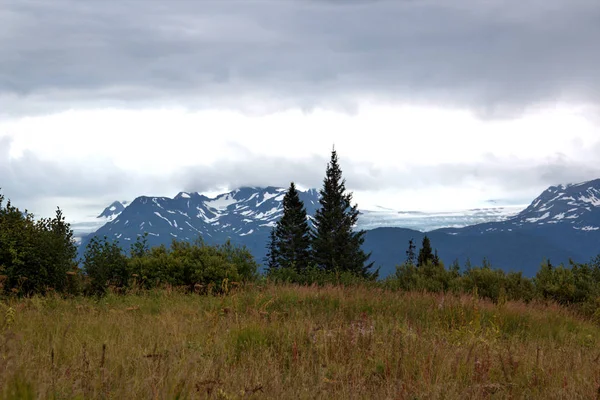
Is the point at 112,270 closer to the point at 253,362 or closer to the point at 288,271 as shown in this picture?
the point at 288,271

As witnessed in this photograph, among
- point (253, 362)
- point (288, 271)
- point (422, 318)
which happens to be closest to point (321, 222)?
point (288, 271)

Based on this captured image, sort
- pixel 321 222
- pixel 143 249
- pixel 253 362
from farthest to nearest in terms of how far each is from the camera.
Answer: pixel 321 222 < pixel 143 249 < pixel 253 362

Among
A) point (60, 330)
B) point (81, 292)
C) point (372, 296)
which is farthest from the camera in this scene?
point (81, 292)

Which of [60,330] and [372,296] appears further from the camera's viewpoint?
[372,296]

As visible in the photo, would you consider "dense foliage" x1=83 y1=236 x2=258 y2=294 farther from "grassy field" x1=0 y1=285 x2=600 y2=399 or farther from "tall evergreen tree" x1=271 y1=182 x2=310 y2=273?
"tall evergreen tree" x1=271 y1=182 x2=310 y2=273

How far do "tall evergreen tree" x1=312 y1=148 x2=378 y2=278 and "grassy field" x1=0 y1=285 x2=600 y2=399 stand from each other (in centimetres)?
4393

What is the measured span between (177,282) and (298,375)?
30.0 feet

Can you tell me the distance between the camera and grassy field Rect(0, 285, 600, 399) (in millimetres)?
4016

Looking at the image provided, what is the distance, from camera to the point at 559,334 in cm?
952

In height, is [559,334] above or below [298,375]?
below

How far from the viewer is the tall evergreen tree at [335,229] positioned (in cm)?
5306

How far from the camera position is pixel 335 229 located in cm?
5453

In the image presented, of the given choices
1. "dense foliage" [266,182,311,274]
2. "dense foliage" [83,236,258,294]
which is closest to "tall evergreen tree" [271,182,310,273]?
"dense foliage" [266,182,311,274]

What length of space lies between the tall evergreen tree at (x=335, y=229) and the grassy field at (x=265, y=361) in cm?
4393
